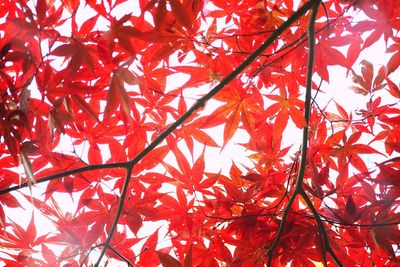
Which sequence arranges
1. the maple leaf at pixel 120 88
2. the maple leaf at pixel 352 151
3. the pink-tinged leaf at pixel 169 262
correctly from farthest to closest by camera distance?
the maple leaf at pixel 352 151, the pink-tinged leaf at pixel 169 262, the maple leaf at pixel 120 88

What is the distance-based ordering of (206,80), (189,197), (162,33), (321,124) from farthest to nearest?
(321,124) → (189,197) → (206,80) → (162,33)

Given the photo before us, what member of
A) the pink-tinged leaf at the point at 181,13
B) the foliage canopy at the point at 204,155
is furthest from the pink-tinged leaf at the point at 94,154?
the pink-tinged leaf at the point at 181,13

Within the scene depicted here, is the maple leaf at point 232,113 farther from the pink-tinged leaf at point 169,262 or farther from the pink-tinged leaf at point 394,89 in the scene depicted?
the pink-tinged leaf at point 394,89

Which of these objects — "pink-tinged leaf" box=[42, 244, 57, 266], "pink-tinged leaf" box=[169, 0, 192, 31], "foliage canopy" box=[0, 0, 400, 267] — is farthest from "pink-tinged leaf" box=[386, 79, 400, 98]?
"pink-tinged leaf" box=[42, 244, 57, 266]

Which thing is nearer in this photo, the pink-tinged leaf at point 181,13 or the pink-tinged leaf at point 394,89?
the pink-tinged leaf at point 181,13

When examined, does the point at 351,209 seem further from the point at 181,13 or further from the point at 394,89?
the point at 181,13

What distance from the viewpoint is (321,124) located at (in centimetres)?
132

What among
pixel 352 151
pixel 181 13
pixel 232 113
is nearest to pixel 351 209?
pixel 352 151

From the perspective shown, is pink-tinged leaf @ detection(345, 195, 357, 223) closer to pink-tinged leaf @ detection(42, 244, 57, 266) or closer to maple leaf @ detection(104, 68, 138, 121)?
maple leaf @ detection(104, 68, 138, 121)

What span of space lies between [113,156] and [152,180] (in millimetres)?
129

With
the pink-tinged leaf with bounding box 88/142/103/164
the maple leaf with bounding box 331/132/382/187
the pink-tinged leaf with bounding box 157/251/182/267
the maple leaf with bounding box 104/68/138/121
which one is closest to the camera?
the maple leaf with bounding box 104/68/138/121

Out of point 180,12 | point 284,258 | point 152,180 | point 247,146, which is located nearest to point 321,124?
point 247,146

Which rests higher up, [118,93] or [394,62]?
[394,62]

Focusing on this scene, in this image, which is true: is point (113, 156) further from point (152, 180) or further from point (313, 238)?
point (313, 238)
